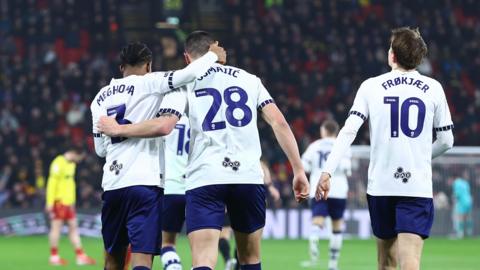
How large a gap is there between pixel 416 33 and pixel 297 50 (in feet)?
82.7

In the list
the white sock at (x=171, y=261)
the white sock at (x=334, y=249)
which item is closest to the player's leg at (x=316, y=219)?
the white sock at (x=334, y=249)

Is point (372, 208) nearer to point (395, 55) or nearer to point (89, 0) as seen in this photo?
point (395, 55)

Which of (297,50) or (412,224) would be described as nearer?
(412,224)

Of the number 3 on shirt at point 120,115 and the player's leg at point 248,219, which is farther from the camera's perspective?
the number 3 on shirt at point 120,115

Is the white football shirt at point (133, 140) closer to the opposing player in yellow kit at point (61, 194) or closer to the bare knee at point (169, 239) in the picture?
the bare knee at point (169, 239)

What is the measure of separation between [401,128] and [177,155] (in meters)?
3.92

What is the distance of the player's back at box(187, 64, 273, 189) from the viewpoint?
316 inches

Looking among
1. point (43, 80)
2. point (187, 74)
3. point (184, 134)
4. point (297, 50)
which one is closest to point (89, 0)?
point (43, 80)

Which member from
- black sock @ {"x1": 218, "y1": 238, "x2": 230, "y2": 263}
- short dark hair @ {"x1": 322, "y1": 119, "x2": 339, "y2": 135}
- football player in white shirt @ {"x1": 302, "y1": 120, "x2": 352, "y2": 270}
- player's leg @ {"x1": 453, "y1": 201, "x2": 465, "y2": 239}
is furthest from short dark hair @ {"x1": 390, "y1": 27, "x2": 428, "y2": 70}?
player's leg @ {"x1": 453, "y1": 201, "x2": 465, "y2": 239}

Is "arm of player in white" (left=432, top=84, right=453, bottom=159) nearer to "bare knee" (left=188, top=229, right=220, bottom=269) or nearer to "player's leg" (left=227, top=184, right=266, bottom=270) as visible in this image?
"player's leg" (left=227, top=184, right=266, bottom=270)

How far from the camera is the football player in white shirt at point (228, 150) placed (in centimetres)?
802

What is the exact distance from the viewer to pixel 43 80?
1187 inches

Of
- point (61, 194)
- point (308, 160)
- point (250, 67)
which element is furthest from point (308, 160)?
point (250, 67)

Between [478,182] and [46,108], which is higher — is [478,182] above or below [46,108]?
below
